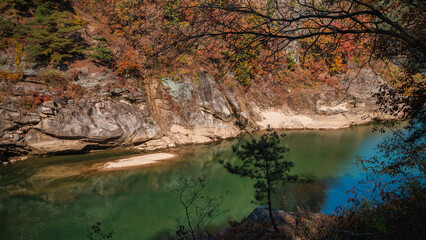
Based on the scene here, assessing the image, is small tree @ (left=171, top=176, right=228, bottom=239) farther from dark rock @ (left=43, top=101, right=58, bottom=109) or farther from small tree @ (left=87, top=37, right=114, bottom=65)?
small tree @ (left=87, top=37, right=114, bottom=65)

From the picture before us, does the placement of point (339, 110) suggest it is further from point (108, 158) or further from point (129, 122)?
point (108, 158)

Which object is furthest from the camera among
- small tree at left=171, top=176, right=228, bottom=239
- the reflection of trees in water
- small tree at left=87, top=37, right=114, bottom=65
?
small tree at left=87, top=37, right=114, bottom=65

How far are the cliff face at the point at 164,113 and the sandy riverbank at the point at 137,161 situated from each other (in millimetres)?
1957

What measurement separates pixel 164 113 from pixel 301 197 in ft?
44.8

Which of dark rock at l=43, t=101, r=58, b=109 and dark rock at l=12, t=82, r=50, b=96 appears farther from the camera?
dark rock at l=43, t=101, r=58, b=109

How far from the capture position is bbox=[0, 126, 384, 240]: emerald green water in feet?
26.7

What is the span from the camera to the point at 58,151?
14172mm

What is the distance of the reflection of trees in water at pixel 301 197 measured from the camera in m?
9.06

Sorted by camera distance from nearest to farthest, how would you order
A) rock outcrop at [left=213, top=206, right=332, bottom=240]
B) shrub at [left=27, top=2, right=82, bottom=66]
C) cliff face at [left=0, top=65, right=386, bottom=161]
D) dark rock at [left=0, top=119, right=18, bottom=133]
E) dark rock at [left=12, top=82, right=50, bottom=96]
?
rock outcrop at [left=213, top=206, right=332, bottom=240] < dark rock at [left=0, top=119, right=18, bottom=133] < cliff face at [left=0, top=65, right=386, bottom=161] < dark rock at [left=12, top=82, right=50, bottom=96] < shrub at [left=27, top=2, right=82, bottom=66]

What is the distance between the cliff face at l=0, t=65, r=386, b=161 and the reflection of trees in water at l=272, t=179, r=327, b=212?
4.29 m

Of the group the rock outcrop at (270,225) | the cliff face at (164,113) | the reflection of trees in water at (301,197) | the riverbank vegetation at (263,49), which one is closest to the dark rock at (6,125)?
the cliff face at (164,113)

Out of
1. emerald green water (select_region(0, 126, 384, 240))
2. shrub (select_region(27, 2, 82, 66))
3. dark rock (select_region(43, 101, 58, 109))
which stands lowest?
emerald green water (select_region(0, 126, 384, 240))

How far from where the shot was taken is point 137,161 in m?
14.1

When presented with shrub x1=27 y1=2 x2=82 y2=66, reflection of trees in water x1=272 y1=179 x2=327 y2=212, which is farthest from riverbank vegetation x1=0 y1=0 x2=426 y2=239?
reflection of trees in water x1=272 y1=179 x2=327 y2=212
